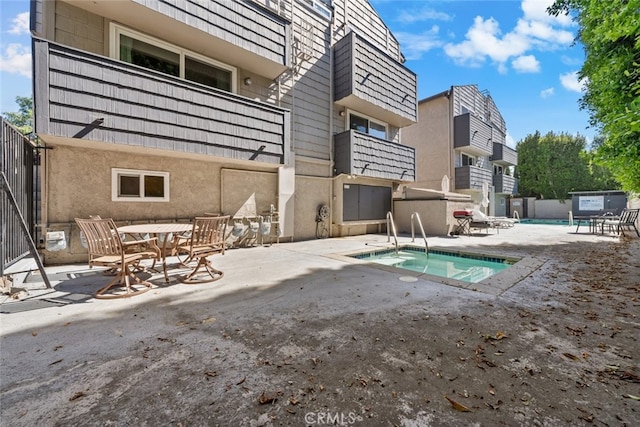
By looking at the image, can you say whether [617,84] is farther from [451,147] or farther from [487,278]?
[451,147]

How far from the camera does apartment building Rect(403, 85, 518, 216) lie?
640 inches

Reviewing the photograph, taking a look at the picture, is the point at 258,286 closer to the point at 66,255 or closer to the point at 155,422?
the point at 155,422

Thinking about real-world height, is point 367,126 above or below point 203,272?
above

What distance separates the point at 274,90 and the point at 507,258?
8.23 m

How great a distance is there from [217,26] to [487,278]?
790 cm

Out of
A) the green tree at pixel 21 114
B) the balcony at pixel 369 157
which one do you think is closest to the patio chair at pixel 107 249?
the balcony at pixel 369 157

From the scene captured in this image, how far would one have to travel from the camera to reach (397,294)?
3764 mm

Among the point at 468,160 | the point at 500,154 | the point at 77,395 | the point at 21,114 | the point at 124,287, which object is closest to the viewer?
the point at 77,395

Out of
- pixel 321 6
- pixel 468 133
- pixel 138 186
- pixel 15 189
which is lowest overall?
pixel 15 189

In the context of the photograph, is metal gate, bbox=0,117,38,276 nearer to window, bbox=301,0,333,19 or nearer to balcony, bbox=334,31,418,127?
balcony, bbox=334,31,418,127

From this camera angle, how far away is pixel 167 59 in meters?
6.43

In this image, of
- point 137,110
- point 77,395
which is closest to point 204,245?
point 77,395

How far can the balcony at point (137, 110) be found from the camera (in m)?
4.51

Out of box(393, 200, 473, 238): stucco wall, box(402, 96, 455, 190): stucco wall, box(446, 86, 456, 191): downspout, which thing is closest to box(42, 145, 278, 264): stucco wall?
box(393, 200, 473, 238): stucco wall
